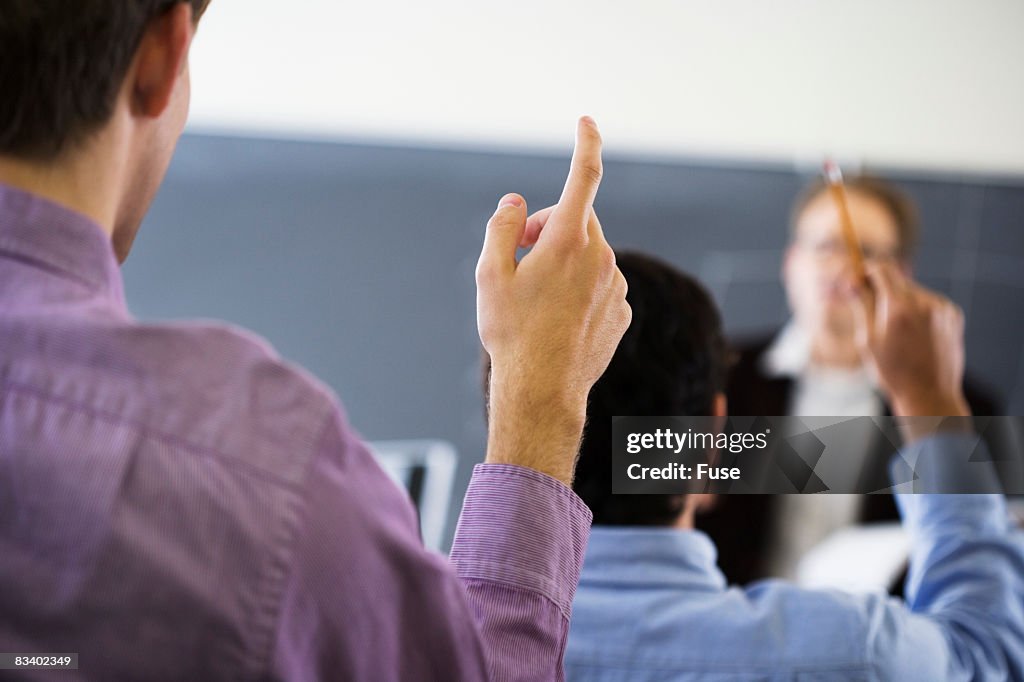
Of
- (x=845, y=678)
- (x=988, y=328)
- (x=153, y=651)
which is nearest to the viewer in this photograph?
(x=153, y=651)

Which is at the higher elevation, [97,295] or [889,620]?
[97,295]

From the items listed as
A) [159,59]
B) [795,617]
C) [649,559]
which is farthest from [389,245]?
[159,59]

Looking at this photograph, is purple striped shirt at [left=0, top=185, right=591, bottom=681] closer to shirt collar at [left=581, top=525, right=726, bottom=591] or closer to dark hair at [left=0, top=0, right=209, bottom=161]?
dark hair at [left=0, top=0, right=209, bottom=161]

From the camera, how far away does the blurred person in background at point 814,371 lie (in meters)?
1.36

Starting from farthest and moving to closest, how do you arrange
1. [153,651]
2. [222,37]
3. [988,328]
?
[988,328] → [222,37] → [153,651]

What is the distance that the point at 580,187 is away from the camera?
563 mm

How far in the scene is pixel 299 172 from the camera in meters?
1.47

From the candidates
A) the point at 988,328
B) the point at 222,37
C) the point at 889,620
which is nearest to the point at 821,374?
the point at 988,328

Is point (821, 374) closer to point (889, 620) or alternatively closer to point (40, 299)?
point (889, 620)

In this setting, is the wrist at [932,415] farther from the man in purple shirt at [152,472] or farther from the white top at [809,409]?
the man in purple shirt at [152,472]

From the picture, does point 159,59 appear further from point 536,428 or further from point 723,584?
point 723,584

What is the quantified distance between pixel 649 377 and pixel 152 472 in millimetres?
536

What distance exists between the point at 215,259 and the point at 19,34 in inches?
42.4

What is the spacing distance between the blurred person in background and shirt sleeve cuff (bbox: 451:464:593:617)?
0.86 m
